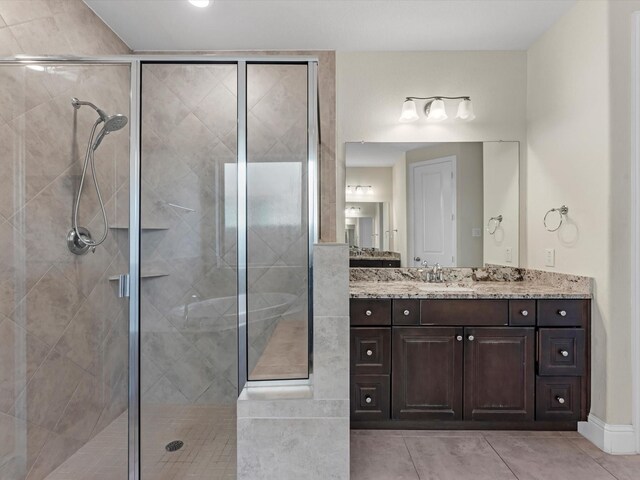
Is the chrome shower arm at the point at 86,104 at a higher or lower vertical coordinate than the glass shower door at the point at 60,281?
higher

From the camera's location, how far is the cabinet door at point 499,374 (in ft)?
7.60

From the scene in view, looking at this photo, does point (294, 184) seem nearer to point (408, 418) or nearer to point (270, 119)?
point (270, 119)

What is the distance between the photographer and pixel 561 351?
230cm

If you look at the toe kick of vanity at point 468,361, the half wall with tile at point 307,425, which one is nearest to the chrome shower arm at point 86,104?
the half wall with tile at point 307,425

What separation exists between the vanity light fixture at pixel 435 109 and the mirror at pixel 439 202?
21cm

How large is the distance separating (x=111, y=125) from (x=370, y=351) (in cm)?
189

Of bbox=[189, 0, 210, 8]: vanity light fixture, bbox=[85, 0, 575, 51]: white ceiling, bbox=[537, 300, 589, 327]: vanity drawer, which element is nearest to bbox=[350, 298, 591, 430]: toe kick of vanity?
bbox=[537, 300, 589, 327]: vanity drawer

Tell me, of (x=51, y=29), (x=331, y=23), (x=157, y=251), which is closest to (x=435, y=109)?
(x=331, y=23)

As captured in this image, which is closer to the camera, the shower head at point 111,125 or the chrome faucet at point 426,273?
the shower head at point 111,125

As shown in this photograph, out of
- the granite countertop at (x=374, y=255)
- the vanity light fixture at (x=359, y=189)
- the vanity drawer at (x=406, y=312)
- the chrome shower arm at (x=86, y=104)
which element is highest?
the chrome shower arm at (x=86, y=104)

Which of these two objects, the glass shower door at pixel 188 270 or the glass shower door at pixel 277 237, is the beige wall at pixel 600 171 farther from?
the glass shower door at pixel 188 270

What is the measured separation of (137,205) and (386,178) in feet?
6.35

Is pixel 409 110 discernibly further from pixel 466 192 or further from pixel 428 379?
pixel 428 379

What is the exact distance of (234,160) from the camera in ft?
5.60
